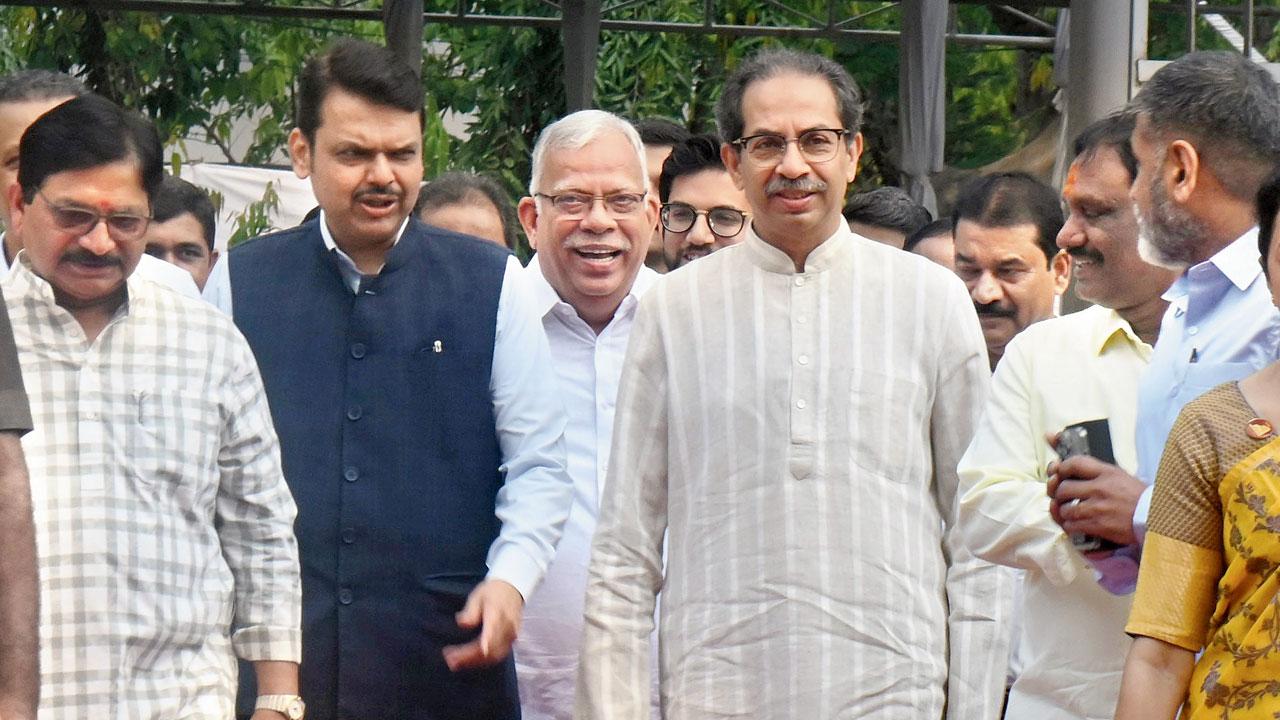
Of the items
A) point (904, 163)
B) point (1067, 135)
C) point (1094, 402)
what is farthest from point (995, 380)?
point (904, 163)

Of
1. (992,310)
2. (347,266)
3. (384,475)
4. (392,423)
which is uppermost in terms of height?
(347,266)

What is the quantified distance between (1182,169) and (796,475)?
3.07ft

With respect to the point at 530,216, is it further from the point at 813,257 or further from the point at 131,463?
the point at 131,463

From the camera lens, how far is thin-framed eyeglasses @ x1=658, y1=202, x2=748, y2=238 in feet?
19.6

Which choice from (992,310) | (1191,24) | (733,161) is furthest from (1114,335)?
(1191,24)

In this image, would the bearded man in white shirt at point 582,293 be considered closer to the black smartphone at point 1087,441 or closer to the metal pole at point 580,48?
the black smartphone at point 1087,441

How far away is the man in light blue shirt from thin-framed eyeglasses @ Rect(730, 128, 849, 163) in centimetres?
76

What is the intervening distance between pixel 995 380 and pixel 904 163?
480 inches

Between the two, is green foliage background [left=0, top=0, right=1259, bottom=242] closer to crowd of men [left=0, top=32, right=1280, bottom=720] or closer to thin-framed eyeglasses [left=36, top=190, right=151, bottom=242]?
crowd of men [left=0, top=32, right=1280, bottom=720]

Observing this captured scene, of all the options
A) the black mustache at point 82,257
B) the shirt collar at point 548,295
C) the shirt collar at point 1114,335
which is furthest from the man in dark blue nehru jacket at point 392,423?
the shirt collar at point 1114,335

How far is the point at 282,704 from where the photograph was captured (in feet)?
13.0

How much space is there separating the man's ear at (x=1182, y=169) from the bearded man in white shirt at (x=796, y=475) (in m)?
0.66

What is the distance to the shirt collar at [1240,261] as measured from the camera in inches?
139

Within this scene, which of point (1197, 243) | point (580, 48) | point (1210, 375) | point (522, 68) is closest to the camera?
point (1210, 375)
